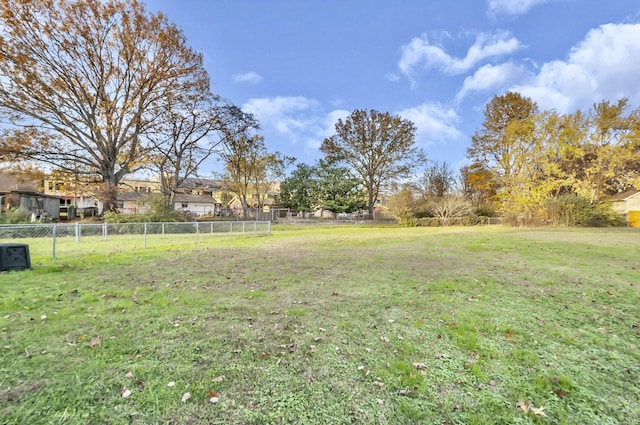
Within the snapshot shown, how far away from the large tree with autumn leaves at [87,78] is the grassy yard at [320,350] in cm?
1703

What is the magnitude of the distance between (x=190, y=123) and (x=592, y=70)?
25949mm

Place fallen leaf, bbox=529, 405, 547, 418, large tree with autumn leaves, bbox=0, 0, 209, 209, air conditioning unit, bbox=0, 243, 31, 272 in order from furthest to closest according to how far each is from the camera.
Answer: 1. large tree with autumn leaves, bbox=0, 0, 209, 209
2. air conditioning unit, bbox=0, 243, 31, 272
3. fallen leaf, bbox=529, 405, 547, 418

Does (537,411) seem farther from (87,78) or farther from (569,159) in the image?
(569,159)

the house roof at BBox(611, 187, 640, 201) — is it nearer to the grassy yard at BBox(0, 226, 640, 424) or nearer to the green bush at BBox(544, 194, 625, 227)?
the green bush at BBox(544, 194, 625, 227)

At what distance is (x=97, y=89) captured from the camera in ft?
59.7

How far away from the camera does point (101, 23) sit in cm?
1697

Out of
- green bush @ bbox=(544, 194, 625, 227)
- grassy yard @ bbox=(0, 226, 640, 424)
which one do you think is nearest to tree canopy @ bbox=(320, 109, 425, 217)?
green bush @ bbox=(544, 194, 625, 227)

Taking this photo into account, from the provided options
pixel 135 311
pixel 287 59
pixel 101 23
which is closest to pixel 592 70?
pixel 287 59

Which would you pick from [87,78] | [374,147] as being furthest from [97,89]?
[374,147]

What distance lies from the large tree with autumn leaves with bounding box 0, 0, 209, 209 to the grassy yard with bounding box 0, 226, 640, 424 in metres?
17.0

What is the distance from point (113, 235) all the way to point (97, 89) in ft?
35.5

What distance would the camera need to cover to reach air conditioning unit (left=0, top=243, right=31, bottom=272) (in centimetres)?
584

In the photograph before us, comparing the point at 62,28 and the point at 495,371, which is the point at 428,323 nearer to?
the point at 495,371

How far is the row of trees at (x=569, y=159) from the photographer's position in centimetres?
1984
